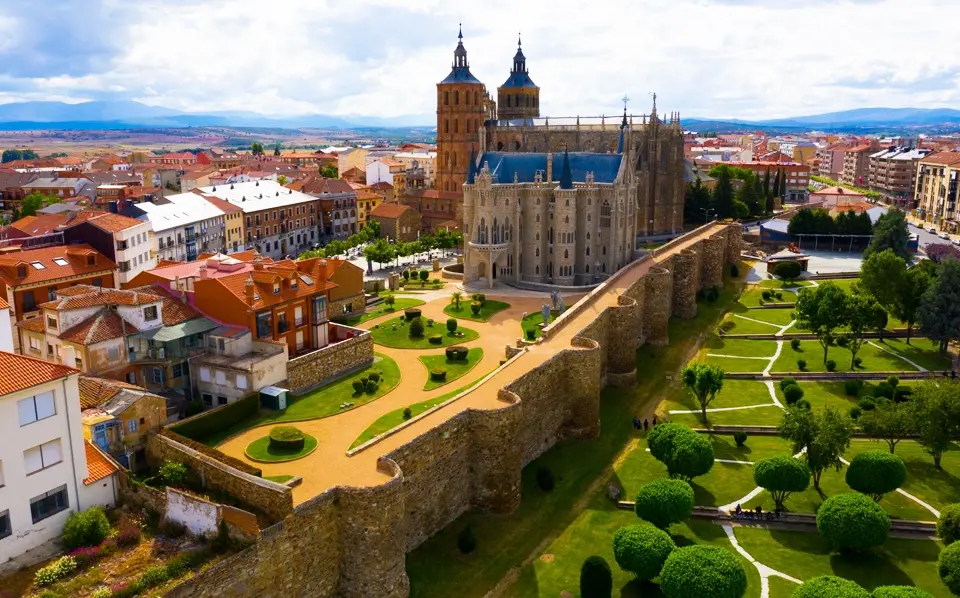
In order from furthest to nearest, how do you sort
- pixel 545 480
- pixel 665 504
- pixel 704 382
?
pixel 704 382 < pixel 545 480 < pixel 665 504

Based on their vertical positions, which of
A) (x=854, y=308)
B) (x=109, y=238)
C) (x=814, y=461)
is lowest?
(x=814, y=461)

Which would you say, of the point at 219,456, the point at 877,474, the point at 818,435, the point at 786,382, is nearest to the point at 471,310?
the point at 786,382

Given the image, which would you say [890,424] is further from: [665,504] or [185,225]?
[185,225]

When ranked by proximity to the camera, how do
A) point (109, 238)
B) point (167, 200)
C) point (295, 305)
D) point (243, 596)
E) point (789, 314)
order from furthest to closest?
point (167, 200), point (789, 314), point (109, 238), point (295, 305), point (243, 596)

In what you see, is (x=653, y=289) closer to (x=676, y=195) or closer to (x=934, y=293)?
(x=934, y=293)

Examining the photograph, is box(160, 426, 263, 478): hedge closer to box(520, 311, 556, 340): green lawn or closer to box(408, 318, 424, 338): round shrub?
box(408, 318, 424, 338): round shrub

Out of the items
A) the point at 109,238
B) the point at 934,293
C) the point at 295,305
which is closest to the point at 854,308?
the point at 934,293

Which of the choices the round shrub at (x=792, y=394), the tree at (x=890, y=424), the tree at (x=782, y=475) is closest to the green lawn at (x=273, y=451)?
the tree at (x=782, y=475)
